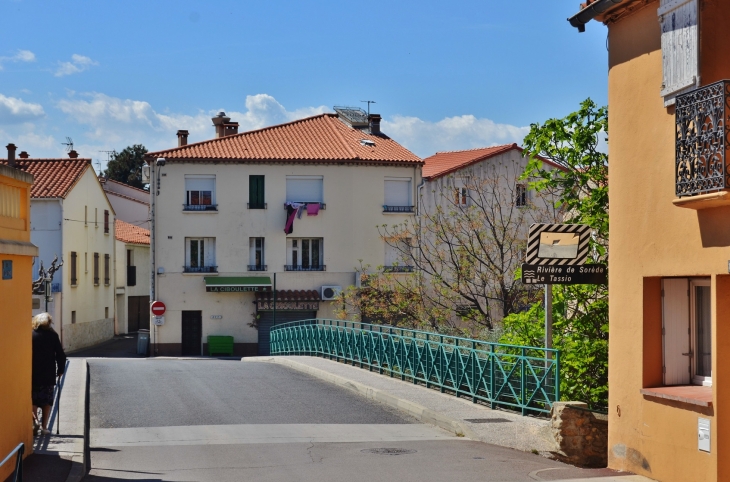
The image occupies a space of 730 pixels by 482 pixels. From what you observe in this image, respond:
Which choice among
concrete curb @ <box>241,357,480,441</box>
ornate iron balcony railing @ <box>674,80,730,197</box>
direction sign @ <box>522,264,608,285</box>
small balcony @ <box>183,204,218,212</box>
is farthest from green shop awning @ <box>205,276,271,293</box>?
ornate iron balcony railing @ <box>674,80,730,197</box>

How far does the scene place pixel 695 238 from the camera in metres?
8.59

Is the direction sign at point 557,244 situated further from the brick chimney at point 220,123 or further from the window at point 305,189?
the brick chimney at point 220,123

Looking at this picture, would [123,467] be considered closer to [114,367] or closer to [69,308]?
[114,367]

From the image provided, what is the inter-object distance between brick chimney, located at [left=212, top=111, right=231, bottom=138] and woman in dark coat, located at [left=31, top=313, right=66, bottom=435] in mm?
37988

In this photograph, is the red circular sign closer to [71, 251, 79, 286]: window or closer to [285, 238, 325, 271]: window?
[71, 251, 79, 286]: window

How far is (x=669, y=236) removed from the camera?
907cm

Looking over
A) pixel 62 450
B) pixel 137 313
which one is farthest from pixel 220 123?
pixel 62 450

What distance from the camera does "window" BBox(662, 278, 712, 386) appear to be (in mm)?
9547

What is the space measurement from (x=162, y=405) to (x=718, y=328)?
1016 centimetres

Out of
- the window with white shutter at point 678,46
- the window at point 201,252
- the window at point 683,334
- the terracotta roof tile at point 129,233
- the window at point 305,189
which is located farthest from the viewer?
the terracotta roof tile at point 129,233

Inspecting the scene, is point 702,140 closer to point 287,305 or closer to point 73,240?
point 287,305

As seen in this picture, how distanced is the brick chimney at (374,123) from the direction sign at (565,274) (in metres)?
36.0

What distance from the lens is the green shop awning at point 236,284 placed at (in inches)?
1626

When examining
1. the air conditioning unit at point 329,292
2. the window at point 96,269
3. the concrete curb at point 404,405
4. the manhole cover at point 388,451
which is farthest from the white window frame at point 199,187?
the manhole cover at point 388,451
